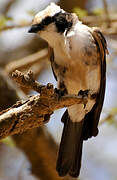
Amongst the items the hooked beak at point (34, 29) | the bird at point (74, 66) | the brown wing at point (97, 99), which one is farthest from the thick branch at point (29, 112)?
the brown wing at point (97, 99)

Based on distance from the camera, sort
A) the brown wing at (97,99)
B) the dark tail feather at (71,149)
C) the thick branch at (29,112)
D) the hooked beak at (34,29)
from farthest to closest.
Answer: the dark tail feather at (71,149) < the brown wing at (97,99) < the hooked beak at (34,29) < the thick branch at (29,112)

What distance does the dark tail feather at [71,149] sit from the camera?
3900 mm

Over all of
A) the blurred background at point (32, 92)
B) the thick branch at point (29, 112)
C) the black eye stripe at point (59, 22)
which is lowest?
the blurred background at point (32, 92)

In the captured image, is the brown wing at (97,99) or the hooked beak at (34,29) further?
the brown wing at (97,99)

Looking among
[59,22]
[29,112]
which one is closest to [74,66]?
[59,22]

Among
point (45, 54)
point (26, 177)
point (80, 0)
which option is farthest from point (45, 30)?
point (26, 177)

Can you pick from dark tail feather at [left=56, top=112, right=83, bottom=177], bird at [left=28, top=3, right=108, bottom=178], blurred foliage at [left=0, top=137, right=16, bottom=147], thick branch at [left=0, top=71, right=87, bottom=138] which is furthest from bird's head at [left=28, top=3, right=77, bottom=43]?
blurred foliage at [left=0, top=137, right=16, bottom=147]

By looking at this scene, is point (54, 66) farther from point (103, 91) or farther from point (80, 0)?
point (80, 0)

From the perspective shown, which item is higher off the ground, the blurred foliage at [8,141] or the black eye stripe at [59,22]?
the black eye stripe at [59,22]

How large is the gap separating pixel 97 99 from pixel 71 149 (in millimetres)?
422

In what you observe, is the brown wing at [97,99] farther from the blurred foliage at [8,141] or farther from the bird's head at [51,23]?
the blurred foliage at [8,141]

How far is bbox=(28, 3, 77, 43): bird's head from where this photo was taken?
3.29 metres

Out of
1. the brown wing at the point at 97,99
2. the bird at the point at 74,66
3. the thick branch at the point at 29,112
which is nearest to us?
the thick branch at the point at 29,112

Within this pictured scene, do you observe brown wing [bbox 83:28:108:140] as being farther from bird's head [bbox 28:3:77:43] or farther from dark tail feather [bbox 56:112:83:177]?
bird's head [bbox 28:3:77:43]
